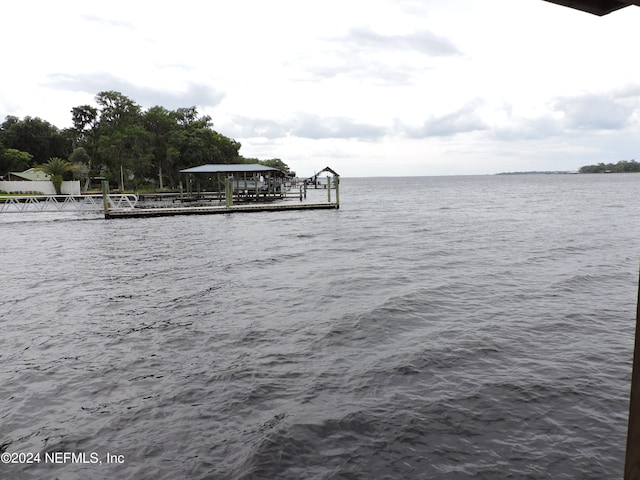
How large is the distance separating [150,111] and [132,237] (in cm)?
5346

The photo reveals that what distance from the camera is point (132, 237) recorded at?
84.1 feet

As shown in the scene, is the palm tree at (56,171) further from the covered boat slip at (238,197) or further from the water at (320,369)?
the water at (320,369)

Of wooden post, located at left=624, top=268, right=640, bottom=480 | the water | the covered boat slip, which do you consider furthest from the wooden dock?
wooden post, located at left=624, top=268, right=640, bottom=480

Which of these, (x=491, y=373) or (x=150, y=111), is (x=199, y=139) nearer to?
(x=150, y=111)

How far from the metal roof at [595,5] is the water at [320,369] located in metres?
4.74

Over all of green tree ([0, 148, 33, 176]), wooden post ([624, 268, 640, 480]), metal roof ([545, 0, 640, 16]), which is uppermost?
green tree ([0, 148, 33, 176])

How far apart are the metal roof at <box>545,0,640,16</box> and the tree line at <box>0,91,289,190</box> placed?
70.1 m

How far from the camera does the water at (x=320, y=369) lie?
5.28m

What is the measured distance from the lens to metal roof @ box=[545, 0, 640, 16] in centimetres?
207

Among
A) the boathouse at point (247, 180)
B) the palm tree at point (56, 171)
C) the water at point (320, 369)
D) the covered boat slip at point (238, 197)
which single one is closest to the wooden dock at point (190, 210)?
the covered boat slip at point (238, 197)

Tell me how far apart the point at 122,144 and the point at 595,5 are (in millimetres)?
71761

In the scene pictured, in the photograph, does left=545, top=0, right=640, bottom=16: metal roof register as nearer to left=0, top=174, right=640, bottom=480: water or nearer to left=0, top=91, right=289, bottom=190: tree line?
left=0, top=174, right=640, bottom=480: water

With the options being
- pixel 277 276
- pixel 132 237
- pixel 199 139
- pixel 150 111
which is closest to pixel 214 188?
pixel 199 139

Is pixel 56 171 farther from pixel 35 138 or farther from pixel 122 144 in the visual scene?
pixel 35 138
